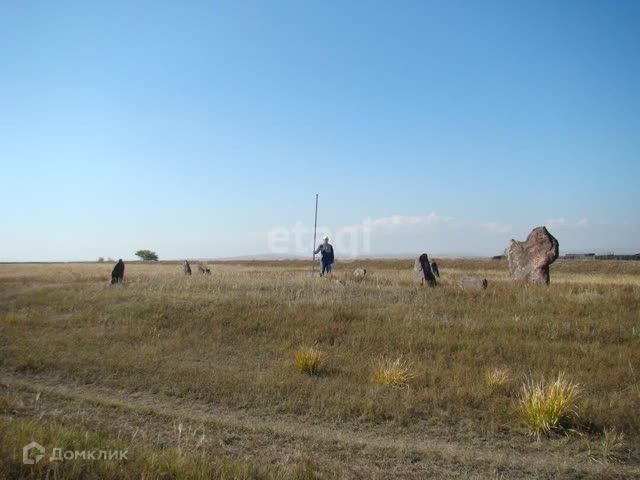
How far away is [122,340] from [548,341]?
11108 millimetres

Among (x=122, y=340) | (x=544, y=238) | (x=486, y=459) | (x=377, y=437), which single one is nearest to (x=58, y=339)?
(x=122, y=340)

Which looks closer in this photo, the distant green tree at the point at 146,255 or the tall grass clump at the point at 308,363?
the tall grass clump at the point at 308,363

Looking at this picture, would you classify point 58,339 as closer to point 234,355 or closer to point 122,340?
point 122,340

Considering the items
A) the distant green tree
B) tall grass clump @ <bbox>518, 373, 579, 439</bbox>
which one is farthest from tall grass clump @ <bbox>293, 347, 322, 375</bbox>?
the distant green tree

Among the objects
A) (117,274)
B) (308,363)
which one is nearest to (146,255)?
(117,274)

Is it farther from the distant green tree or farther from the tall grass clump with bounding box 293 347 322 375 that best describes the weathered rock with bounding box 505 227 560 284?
the distant green tree

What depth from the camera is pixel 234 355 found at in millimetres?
11281

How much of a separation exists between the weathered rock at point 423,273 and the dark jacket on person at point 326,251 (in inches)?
215

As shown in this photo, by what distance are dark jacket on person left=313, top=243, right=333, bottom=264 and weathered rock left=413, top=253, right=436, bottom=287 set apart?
17.9 ft

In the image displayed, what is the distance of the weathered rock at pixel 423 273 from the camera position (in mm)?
20148

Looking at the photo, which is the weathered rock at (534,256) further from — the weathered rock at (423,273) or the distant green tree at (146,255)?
the distant green tree at (146,255)

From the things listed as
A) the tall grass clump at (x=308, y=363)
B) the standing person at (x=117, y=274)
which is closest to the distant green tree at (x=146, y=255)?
the standing person at (x=117, y=274)

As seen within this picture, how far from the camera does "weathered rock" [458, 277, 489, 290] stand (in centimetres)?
1814

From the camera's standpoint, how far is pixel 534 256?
Result: 832 inches
